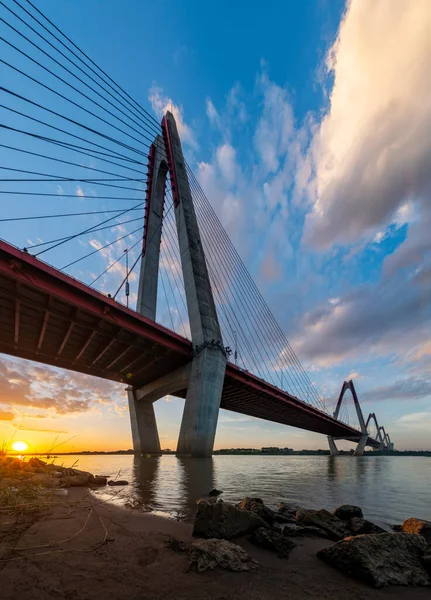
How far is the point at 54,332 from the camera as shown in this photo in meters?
27.5

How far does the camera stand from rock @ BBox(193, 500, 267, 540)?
4770mm

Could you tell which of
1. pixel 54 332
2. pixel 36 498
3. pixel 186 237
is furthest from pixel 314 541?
pixel 186 237

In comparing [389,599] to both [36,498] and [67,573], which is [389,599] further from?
[36,498]

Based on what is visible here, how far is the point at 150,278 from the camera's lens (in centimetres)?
3891

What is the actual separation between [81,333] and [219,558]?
27.2 m

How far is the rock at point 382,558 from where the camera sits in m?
3.41

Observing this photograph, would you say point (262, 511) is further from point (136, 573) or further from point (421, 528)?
point (136, 573)

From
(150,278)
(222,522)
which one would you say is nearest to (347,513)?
(222,522)

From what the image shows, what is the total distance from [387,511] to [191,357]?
22831 millimetres

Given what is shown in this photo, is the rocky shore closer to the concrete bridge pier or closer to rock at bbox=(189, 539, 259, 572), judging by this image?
rock at bbox=(189, 539, 259, 572)

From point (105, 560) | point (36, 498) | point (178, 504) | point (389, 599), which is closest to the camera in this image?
point (389, 599)

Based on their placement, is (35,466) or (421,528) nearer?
(421,528)

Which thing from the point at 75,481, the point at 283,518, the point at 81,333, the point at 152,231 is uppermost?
the point at 152,231

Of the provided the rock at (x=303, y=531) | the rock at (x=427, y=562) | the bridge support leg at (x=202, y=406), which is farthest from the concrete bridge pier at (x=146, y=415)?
the rock at (x=427, y=562)
